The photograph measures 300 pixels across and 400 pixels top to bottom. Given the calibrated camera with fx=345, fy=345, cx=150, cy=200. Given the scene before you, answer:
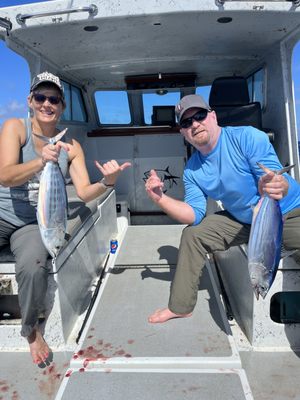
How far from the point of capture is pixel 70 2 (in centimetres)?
286

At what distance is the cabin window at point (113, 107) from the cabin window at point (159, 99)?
1.09 feet

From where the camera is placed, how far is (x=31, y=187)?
2.25m

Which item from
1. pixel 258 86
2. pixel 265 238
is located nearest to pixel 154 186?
pixel 265 238

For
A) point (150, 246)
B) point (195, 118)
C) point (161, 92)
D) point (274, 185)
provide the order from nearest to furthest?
point (274, 185) → point (195, 118) → point (150, 246) → point (161, 92)

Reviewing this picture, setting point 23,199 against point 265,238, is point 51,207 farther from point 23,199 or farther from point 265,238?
point 265,238

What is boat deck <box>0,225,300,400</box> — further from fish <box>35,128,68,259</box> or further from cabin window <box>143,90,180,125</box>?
cabin window <box>143,90,180,125</box>

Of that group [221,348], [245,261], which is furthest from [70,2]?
[221,348]

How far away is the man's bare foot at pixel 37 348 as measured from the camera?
211 cm

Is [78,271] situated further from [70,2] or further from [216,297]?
[70,2]

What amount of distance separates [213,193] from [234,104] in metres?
2.16

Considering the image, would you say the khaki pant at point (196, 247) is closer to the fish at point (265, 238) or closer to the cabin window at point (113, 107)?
the fish at point (265, 238)

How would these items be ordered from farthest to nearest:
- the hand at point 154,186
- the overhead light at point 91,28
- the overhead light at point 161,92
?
1. the overhead light at point 161,92
2. the overhead light at point 91,28
3. the hand at point 154,186

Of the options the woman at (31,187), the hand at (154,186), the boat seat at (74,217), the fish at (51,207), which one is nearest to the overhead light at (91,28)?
the woman at (31,187)

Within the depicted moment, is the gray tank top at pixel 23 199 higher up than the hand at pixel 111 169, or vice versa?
the hand at pixel 111 169
